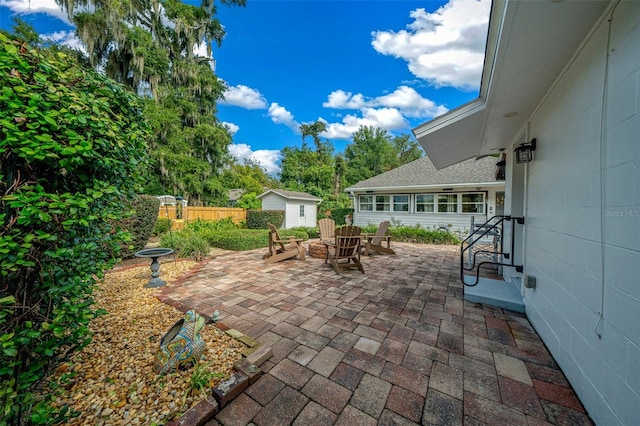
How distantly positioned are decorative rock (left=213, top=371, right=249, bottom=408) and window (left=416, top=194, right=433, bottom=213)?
1114 cm

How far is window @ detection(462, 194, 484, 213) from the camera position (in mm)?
9961

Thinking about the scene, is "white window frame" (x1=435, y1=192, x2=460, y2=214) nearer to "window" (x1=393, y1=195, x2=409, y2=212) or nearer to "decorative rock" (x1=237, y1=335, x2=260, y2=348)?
"window" (x1=393, y1=195, x2=409, y2=212)

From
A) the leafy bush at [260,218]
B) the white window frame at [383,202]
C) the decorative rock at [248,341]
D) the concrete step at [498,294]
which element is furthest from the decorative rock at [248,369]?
the white window frame at [383,202]

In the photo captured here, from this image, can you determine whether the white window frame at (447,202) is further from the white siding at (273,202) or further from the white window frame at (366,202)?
the white siding at (273,202)

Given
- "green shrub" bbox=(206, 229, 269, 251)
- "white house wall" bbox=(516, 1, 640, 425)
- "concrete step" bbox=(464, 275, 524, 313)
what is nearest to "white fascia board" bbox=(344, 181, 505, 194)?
"green shrub" bbox=(206, 229, 269, 251)

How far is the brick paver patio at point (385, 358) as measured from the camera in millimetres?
1436

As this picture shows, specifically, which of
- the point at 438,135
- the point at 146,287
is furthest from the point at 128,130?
the point at 438,135

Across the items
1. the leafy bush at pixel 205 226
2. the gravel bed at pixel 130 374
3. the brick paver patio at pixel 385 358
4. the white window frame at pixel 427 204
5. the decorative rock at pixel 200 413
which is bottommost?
the brick paver patio at pixel 385 358

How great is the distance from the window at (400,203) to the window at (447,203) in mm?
1497

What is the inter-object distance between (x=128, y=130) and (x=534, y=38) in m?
3.06

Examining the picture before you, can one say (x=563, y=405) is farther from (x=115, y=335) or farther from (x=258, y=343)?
(x=115, y=335)

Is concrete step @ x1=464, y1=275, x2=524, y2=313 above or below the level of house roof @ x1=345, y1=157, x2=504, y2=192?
below

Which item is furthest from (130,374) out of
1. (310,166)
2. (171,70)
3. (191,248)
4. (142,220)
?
(310,166)

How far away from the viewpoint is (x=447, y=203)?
10633mm
